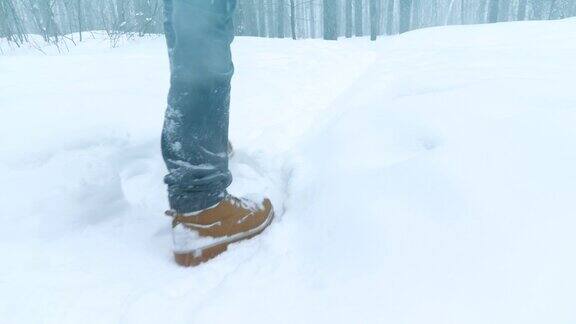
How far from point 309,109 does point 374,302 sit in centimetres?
178

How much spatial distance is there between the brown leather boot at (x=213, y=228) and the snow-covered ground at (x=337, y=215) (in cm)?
4

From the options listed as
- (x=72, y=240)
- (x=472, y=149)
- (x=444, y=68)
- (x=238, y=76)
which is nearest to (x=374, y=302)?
(x=472, y=149)

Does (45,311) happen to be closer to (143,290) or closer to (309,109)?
(143,290)

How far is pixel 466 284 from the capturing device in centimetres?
66

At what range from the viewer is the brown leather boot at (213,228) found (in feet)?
3.25

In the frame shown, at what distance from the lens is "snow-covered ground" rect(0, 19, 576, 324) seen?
687 mm

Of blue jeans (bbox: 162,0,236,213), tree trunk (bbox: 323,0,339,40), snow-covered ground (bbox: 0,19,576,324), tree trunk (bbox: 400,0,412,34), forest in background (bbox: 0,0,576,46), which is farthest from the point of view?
tree trunk (bbox: 400,0,412,34)

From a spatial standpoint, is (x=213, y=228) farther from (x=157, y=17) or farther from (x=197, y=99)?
(x=157, y=17)

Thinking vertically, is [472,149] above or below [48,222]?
above

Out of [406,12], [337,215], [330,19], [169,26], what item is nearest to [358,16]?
[406,12]

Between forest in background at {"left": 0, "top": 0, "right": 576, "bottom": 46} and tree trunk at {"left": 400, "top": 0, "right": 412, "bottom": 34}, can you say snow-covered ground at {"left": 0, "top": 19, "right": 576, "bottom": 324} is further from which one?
tree trunk at {"left": 400, "top": 0, "right": 412, "bottom": 34}

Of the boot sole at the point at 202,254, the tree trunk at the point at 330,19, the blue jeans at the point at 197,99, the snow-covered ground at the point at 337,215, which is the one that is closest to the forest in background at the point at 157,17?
the tree trunk at the point at 330,19

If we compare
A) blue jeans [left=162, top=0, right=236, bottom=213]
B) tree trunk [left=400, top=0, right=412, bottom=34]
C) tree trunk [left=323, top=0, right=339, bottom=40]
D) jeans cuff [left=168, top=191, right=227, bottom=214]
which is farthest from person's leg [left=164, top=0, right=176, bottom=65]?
tree trunk [left=400, top=0, right=412, bottom=34]

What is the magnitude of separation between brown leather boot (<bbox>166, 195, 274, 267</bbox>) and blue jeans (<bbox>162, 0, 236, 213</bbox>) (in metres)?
0.03
